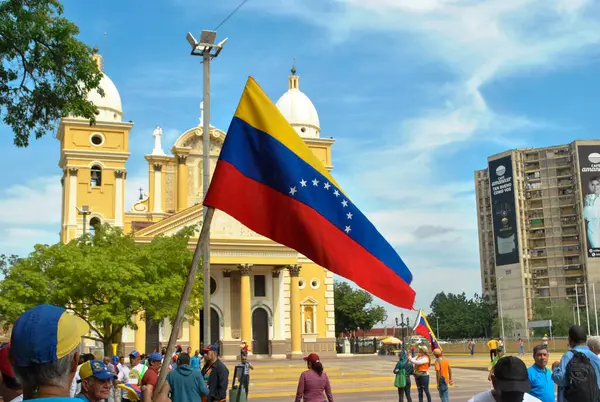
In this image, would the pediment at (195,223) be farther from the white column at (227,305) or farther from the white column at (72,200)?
the white column at (72,200)

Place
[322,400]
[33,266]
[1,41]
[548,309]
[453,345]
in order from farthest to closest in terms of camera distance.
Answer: [548,309] → [453,345] → [33,266] → [1,41] → [322,400]

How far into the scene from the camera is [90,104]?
1398 cm

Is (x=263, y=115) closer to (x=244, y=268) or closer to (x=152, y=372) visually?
(x=152, y=372)

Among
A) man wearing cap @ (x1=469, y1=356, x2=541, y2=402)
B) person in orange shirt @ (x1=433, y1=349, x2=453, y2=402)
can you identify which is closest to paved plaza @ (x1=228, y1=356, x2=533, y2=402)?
person in orange shirt @ (x1=433, y1=349, x2=453, y2=402)

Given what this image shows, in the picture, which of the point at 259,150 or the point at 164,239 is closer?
the point at 259,150

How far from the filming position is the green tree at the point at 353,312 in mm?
78062

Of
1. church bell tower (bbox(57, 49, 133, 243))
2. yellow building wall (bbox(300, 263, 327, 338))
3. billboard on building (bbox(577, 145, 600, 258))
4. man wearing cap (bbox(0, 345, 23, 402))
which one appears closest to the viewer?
man wearing cap (bbox(0, 345, 23, 402))

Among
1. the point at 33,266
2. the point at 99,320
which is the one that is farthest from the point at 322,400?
the point at 33,266

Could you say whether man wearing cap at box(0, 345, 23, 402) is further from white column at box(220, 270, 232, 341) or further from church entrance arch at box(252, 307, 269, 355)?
church entrance arch at box(252, 307, 269, 355)

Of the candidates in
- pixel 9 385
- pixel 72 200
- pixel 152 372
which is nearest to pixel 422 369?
pixel 152 372

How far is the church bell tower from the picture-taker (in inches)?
1903

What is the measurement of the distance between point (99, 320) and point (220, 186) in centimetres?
2445

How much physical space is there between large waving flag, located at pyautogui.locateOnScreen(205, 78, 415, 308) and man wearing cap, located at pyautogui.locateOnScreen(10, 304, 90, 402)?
4076 millimetres

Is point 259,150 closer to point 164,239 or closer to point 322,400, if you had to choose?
point 322,400
